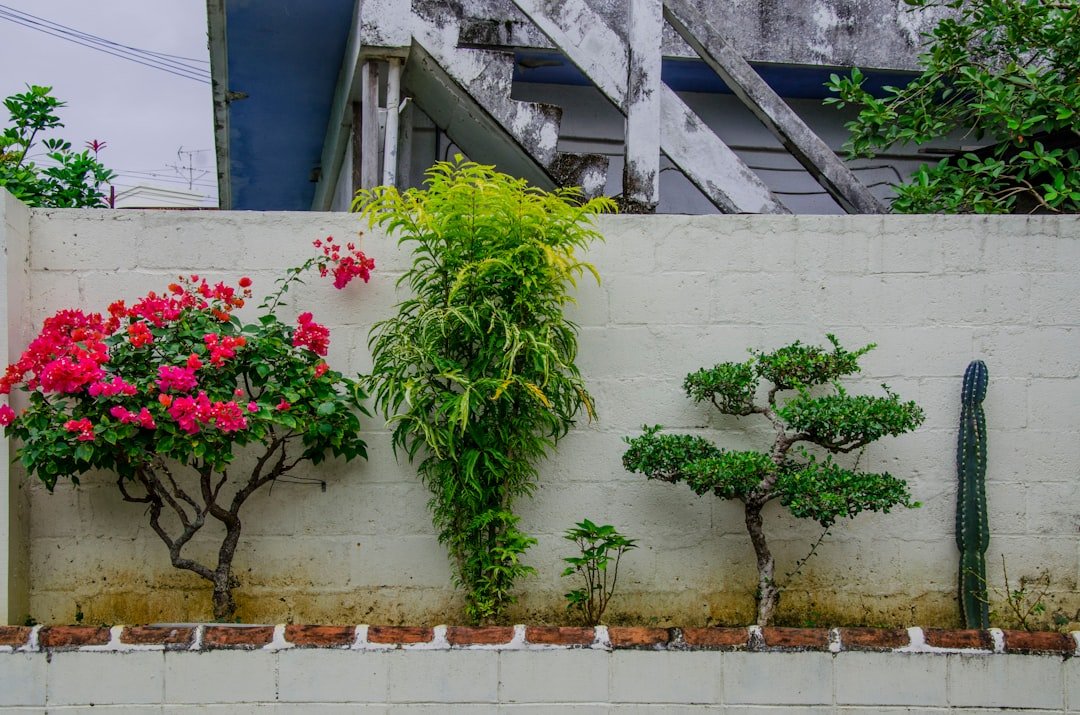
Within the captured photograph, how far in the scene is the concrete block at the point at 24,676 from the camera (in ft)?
11.5

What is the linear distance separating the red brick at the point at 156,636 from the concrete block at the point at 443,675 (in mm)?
656

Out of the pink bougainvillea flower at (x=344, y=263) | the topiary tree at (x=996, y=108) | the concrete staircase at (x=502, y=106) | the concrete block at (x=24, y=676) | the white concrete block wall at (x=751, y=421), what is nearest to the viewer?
the concrete block at (x=24, y=676)

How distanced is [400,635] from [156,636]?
2.55 ft

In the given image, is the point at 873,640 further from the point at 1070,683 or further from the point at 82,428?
the point at 82,428

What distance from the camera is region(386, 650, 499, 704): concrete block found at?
3553 mm

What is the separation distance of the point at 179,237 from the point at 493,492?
58.3 inches

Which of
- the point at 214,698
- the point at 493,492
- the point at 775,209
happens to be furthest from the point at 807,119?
the point at 214,698

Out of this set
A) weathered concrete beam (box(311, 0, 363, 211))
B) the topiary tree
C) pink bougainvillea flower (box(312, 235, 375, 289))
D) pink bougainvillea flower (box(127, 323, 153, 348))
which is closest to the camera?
pink bougainvillea flower (box(127, 323, 153, 348))

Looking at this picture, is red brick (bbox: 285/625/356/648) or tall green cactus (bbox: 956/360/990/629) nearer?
red brick (bbox: 285/625/356/648)

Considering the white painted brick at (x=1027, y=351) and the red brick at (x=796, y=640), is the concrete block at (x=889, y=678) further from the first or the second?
the white painted brick at (x=1027, y=351)

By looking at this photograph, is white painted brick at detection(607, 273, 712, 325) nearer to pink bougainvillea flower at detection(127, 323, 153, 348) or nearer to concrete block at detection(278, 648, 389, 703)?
concrete block at detection(278, 648, 389, 703)

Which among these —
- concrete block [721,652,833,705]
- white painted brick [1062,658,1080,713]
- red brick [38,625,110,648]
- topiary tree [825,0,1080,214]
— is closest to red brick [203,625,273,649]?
red brick [38,625,110,648]

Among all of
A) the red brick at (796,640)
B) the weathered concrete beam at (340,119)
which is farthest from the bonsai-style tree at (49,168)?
the red brick at (796,640)

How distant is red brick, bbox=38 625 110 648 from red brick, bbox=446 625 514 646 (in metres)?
1.10
